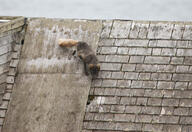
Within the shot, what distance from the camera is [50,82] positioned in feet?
30.5

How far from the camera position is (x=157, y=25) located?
30.9ft

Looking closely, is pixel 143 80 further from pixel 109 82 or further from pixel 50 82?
pixel 50 82

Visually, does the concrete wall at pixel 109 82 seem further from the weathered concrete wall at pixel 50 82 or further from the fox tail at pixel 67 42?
the fox tail at pixel 67 42

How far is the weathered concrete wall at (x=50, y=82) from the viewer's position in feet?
29.3

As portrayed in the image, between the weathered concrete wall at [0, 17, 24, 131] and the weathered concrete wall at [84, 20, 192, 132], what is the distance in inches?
64.7

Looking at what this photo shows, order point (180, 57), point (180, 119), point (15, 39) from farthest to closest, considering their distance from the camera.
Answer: point (15, 39) < point (180, 57) < point (180, 119)

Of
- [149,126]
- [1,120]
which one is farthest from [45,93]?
[149,126]

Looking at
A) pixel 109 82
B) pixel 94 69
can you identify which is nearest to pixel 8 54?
pixel 94 69

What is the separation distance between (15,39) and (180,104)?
354cm

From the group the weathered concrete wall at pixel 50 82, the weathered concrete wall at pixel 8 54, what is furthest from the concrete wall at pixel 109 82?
the weathered concrete wall at pixel 8 54

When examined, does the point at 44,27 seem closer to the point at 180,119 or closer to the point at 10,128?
the point at 10,128

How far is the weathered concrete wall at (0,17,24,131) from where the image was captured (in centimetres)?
943

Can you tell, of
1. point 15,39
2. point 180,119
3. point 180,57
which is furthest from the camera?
point 15,39

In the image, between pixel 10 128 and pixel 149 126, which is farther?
pixel 10 128
